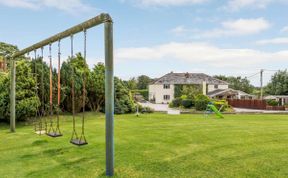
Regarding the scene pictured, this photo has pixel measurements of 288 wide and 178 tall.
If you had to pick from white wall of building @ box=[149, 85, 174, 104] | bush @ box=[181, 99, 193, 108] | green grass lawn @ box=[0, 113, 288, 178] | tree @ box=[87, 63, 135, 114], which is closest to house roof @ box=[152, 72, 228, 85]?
white wall of building @ box=[149, 85, 174, 104]

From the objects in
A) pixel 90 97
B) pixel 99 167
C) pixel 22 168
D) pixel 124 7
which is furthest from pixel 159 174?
pixel 90 97

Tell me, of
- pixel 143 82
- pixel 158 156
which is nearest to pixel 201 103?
pixel 158 156

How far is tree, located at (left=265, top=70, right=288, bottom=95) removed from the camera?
4543 centimetres

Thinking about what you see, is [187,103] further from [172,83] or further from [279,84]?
[279,84]

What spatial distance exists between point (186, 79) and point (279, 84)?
16530 millimetres

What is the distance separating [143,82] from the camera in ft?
205

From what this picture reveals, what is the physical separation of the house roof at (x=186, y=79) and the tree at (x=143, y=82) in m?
12.9

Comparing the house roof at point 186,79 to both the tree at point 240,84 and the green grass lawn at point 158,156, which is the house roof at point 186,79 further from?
the green grass lawn at point 158,156

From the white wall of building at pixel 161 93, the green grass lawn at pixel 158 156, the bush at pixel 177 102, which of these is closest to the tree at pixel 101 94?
the green grass lawn at pixel 158 156

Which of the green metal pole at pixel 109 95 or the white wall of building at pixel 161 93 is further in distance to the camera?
the white wall of building at pixel 161 93

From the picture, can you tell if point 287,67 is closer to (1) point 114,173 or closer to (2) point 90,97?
(2) point 90,97

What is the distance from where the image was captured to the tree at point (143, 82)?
60884 millimetres

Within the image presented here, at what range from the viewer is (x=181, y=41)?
87.6 ft

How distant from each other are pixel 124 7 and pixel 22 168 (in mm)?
9694
